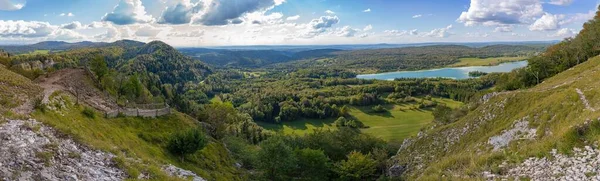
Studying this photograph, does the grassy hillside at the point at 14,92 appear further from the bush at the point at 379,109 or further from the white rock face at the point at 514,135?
the bush at the point at 379,109

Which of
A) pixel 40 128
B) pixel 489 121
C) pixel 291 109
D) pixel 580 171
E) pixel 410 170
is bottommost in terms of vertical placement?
pixel 291 109

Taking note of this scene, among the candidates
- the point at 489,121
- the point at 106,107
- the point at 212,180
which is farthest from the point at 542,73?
the point at 106,107

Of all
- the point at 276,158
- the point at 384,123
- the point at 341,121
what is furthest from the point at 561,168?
the point at 341,121

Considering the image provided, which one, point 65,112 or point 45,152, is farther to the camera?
point 65,112

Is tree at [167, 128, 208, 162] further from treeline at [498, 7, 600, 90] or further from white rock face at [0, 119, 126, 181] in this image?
treeline at [498, 7, 600, 90]

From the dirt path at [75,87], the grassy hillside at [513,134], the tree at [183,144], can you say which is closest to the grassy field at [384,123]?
the grassy hillside at [513,134]

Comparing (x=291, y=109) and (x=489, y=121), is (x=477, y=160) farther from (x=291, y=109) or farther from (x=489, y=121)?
(x=291, y=109)

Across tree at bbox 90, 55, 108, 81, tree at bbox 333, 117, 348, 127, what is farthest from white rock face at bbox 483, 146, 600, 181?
tree at bbox 333, 117, 348, 127

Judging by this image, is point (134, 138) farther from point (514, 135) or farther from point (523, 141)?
point (514, 135)
